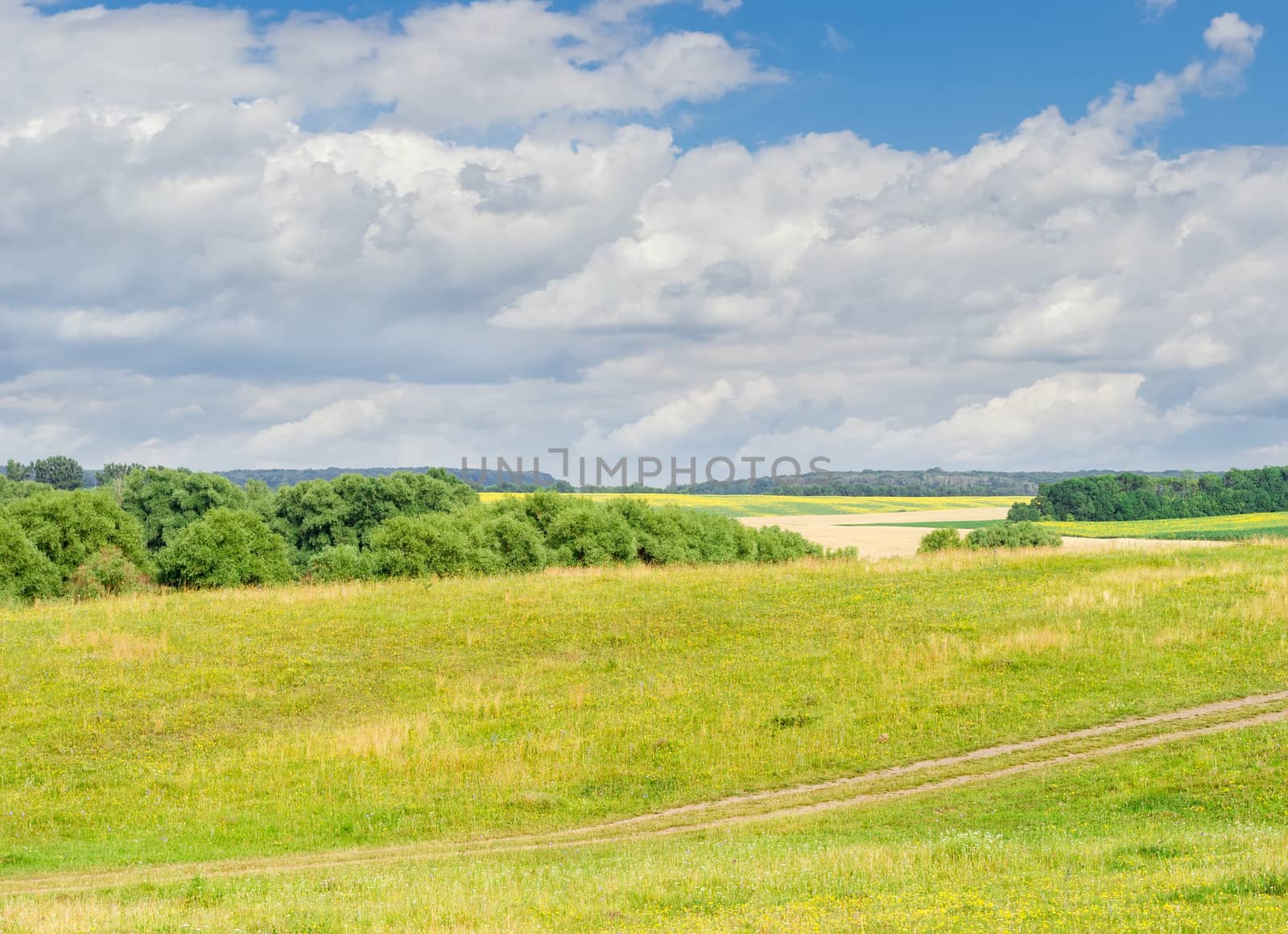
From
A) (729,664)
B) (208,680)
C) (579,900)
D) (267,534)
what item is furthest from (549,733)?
(267,534)

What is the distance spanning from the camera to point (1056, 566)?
140 ft

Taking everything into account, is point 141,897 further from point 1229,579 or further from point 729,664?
point 1229,579

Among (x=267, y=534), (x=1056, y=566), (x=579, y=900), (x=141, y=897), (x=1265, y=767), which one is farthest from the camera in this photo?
(x=267, y=534)

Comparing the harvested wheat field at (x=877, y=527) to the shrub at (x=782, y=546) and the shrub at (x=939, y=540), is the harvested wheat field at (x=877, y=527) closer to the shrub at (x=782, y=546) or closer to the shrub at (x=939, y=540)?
the shrub at (x=939, y=540)

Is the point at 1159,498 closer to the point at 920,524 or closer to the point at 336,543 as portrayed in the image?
the point at 920,524

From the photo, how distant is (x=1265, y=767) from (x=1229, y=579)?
66.2 feet

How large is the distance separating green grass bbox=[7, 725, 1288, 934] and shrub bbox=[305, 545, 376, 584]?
138 feet

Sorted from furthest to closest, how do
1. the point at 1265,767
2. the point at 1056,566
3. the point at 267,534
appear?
1. the point at 267,534
2. the point at 1056,566
3. the point at 1265,767

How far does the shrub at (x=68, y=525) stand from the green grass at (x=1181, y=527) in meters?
93.1

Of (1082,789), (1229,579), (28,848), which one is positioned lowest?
(28,848)

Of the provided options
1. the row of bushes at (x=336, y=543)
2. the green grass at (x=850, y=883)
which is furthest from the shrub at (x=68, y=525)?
the green grass at (x=850, y=883)

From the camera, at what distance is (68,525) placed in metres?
64.0

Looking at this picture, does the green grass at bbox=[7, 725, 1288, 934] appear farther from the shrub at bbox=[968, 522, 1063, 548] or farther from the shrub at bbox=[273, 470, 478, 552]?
the shrub at bbox=[968, 522, 1063, 548]

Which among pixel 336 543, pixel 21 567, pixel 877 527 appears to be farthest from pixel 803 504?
pixel 21 567
